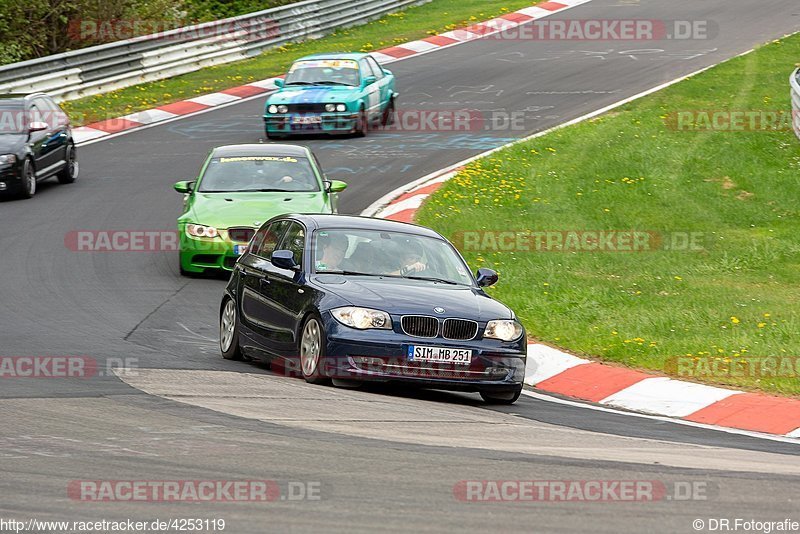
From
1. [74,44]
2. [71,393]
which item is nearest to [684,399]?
[71,393]

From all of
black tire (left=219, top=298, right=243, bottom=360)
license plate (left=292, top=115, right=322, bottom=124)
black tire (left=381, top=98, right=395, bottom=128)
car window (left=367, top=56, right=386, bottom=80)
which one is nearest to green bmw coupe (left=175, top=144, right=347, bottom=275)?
black tire (left=219, top=298, right=243, bottom=360)

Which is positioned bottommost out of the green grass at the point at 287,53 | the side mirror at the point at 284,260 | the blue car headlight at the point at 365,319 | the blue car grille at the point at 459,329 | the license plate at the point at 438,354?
the green grass at the point at 287,53

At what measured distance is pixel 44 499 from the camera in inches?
260

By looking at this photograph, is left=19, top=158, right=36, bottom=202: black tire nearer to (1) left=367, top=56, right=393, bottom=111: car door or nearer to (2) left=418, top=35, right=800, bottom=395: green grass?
(2) left=418, top=35, right=800, bottom=395: green grass

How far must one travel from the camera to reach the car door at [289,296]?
11.2 meters

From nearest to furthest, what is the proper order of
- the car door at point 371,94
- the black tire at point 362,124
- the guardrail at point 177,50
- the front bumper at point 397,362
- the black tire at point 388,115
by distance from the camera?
the front bumper at point 397,362 < the black tire at point 362,124 < the car door at point 371,94 < the black tire at point 388,115 < the guardrail at point 177,50

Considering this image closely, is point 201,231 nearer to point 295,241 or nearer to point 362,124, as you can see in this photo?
point 295,241

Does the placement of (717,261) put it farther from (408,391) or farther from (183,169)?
(183,169)

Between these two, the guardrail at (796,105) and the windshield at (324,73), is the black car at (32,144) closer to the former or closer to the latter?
the windshield at (324,73)

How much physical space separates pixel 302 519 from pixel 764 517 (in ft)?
7.27

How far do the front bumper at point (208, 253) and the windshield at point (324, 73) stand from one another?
434 inches

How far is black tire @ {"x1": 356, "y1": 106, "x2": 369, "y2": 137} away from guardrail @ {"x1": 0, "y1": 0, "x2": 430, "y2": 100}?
7097 millimetres

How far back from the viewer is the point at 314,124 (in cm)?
2662

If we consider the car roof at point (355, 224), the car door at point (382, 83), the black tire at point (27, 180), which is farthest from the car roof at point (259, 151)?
the car door at point (382, 83)
